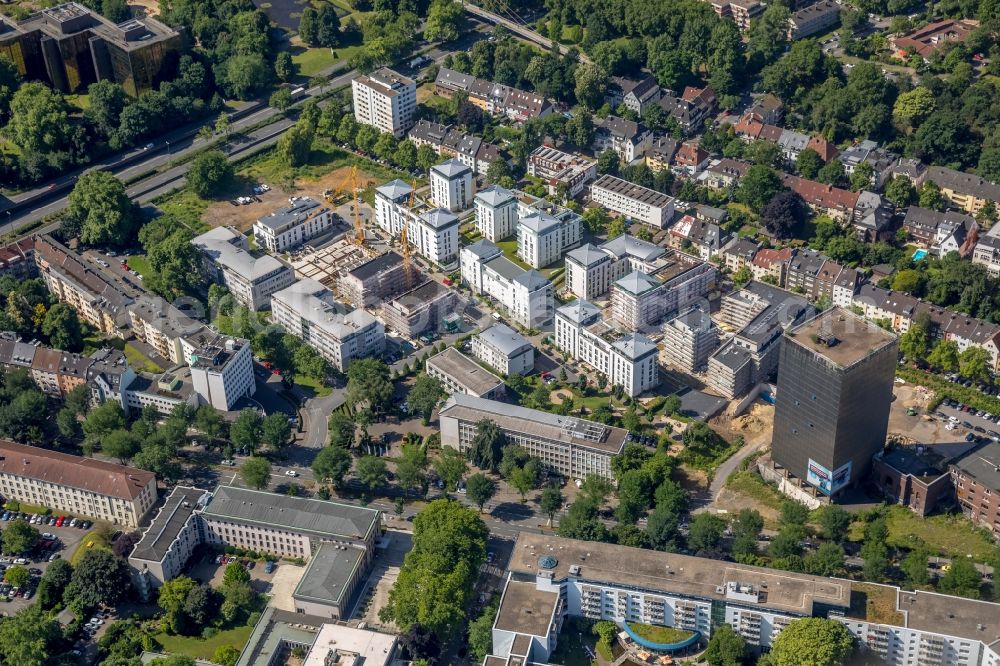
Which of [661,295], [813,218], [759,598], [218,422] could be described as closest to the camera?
[759,598]

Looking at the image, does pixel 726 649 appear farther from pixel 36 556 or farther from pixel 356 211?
pixel 356 211

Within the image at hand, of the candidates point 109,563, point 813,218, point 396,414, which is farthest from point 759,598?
point 813,218

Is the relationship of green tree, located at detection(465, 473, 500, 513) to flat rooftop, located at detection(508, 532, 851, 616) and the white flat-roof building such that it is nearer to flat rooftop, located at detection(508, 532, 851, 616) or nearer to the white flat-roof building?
flat rooftop, located at detection(508, 532, 851, 616)

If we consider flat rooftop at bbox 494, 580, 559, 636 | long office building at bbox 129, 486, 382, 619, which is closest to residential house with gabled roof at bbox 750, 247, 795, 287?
flat rooftop at bbox 494, 580, 559, 636

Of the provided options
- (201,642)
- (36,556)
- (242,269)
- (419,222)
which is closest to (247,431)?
(36,556)

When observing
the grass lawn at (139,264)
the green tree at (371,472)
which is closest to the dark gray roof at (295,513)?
the green tree at (371,472)

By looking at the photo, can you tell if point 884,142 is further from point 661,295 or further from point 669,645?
point 669,645

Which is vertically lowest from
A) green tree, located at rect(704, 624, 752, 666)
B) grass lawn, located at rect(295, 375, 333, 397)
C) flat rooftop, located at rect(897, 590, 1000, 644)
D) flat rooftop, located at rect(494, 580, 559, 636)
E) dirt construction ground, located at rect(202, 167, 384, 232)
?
green tree, located at rect(704, 624, 752, 666)
